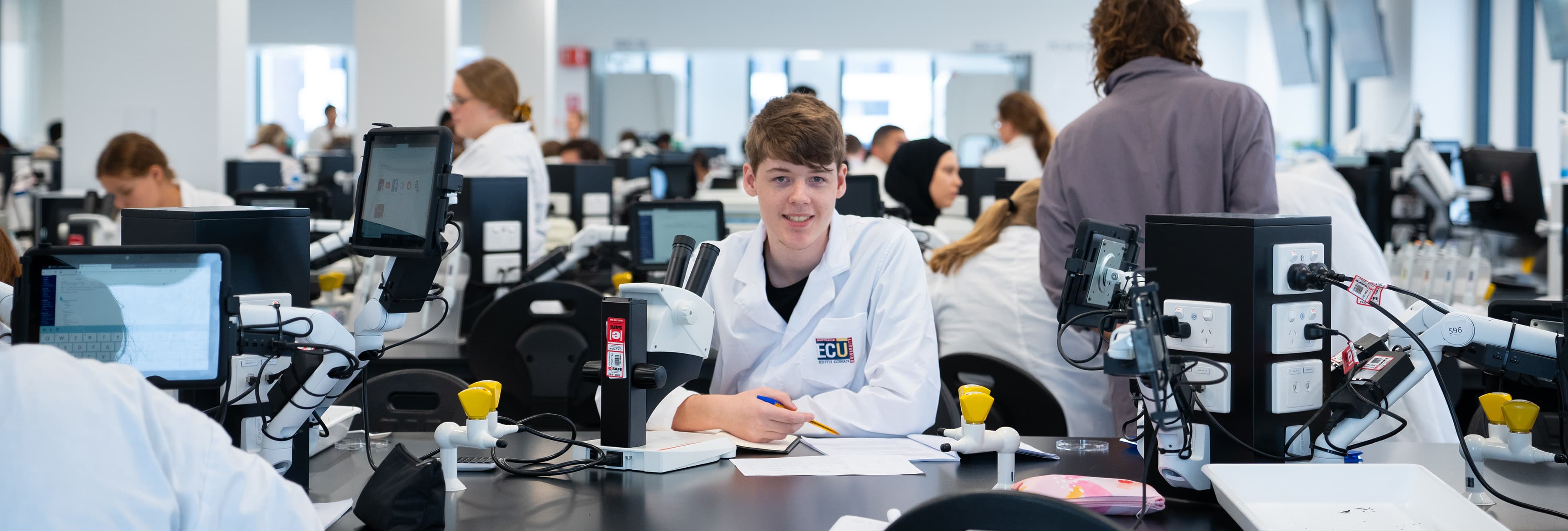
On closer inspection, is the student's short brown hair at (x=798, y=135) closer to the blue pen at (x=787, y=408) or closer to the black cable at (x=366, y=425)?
the blue pen at (x=787, y=408)

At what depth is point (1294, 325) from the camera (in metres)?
1.33

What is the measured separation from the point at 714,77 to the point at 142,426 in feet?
46.6

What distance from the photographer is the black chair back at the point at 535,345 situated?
8.68ft

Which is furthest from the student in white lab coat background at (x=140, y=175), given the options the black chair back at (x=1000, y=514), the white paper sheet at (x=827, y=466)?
the black chair back at (x=1000, y=514)

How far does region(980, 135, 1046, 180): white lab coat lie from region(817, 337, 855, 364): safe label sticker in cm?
339

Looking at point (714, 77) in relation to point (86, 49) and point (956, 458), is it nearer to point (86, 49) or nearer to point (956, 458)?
point (86, 49)

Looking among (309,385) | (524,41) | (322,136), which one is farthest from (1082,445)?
(322,136)

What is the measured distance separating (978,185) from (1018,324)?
293 centimetres

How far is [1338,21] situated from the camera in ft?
35.6

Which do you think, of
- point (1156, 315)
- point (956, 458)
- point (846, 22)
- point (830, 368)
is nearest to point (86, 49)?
point (830, 368)

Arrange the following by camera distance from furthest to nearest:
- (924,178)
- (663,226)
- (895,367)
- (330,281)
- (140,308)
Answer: (924,178)
(663,226)
(330,281)
(895,367)
(140,308)

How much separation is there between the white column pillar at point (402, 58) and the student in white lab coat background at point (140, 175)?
3.10m

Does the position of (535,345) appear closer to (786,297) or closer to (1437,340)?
(786,297)

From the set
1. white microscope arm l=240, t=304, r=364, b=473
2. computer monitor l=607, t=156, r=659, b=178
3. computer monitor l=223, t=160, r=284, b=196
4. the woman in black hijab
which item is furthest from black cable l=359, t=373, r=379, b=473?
computer monitor l=607, t=156, r=659, b=178
